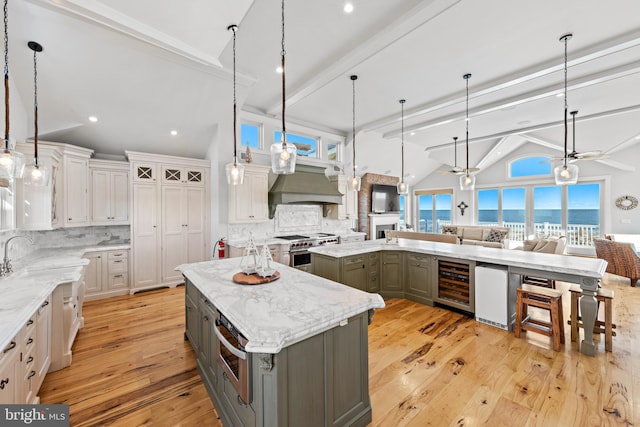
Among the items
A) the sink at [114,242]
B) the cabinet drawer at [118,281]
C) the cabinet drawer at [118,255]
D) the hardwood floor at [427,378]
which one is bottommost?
the hardwood floor at [427,378]

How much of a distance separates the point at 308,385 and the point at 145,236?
4.45 metres

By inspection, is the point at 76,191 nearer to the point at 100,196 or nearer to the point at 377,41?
the point at 100,196

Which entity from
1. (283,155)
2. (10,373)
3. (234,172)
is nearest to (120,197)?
(234,172)

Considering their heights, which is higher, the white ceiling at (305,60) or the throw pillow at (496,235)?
the white ceiling at (305,60)

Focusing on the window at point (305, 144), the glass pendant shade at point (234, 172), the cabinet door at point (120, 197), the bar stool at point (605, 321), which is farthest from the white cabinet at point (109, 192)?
the bar stool at point (605, 321)

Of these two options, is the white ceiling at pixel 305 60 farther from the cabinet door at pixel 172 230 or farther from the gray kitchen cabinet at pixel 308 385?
the gray kitchen cabinet at pixel 308 385

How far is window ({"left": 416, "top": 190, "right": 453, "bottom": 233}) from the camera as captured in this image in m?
10.5

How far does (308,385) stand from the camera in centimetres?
141

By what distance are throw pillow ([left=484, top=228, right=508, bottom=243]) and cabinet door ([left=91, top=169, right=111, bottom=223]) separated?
8.84 m

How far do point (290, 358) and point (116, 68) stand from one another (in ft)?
13.6

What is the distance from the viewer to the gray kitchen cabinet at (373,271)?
4.06m

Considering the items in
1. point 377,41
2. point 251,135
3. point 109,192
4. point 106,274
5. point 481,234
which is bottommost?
point 106,274

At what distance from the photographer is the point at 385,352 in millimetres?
2650

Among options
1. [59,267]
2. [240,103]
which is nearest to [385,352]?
[59,267]
